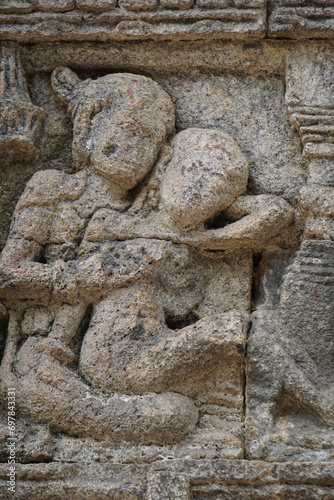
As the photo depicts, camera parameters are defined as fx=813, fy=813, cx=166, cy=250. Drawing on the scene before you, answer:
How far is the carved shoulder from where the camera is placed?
4.11 meters

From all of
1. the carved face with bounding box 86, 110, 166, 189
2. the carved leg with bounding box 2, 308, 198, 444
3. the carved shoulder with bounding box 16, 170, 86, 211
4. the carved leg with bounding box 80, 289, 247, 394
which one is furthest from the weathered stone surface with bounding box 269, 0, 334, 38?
the carved leg with bounding box 2, 308, 198, 444

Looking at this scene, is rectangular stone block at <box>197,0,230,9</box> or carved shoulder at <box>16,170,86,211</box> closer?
carved shoulder at <box>16,170,86,211</box>

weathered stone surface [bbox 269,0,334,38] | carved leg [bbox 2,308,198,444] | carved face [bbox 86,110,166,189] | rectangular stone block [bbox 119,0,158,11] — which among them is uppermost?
rectangular stone block [bbox 119,0,158,11]

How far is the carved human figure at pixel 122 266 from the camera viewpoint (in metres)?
3.72

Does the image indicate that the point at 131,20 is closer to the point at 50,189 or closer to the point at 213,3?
the point at 213,3

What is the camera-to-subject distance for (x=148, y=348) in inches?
149

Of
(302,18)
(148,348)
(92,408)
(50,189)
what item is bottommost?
(92,408)

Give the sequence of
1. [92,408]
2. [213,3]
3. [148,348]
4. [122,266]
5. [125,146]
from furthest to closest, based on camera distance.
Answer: [213,3], [125,146], [122,266], [148,348], [92,408]

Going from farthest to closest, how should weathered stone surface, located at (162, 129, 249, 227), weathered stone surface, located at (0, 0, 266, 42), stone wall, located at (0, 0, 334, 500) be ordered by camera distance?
1. weathered stone surface, located at (0, 0, 266, 42)
2. weathered stone surface, located at (162, 129, 249, 227)
3. stone wall, located at (0, 0, 334, 500)

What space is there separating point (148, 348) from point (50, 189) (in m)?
0.98

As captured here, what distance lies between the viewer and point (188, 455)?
3629 millimetres

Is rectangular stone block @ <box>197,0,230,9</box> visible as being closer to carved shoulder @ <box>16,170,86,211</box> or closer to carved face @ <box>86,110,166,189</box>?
carved face @ <box>86,110,166,189</box>

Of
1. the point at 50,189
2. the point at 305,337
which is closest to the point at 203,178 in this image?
the point at 50,189

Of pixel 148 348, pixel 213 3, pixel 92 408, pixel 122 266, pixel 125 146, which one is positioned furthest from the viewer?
pixel 213 3
